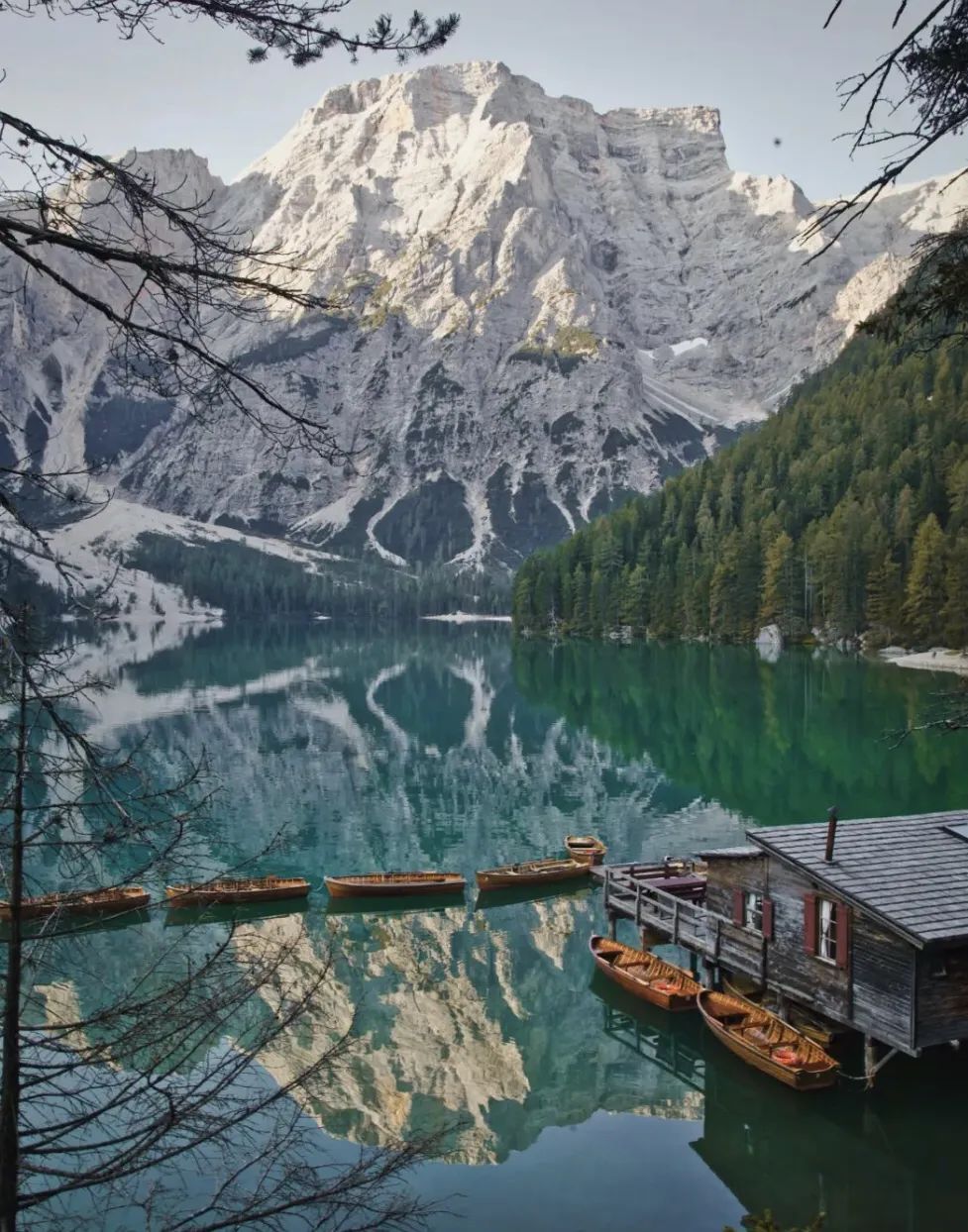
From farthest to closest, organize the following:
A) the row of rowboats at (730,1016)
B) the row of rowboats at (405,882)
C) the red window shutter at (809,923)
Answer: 1. the row of rowboats at (405,882)
2. the red window shutter at (809,923)
3. the row of rowboats at (730,1016)

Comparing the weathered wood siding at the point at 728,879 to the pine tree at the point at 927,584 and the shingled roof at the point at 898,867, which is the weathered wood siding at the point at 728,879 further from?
the pine tree at the point at 927,584

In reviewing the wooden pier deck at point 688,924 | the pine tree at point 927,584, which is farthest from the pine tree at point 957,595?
the wooden pier deck at point 688,924

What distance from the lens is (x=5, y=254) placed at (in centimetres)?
740

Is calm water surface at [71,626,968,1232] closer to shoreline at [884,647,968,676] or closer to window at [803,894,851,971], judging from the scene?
window at [803,894,851,971]

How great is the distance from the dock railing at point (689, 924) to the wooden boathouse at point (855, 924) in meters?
0.05

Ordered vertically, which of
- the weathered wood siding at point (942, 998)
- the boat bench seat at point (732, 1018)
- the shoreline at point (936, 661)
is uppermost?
the shoreline at point (936, 661)

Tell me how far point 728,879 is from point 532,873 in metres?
13.5

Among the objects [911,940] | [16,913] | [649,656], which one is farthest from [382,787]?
[649,656]

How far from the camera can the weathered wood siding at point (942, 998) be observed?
20219 millimetres

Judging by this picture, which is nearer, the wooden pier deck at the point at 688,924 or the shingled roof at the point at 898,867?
the shingled roof at the point at 898,867

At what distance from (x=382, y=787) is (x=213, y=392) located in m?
51.8

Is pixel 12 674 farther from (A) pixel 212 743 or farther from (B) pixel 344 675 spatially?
(B) pixel 344 675

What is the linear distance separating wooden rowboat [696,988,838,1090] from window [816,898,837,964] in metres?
1.97

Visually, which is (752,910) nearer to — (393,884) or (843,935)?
(843,935)
